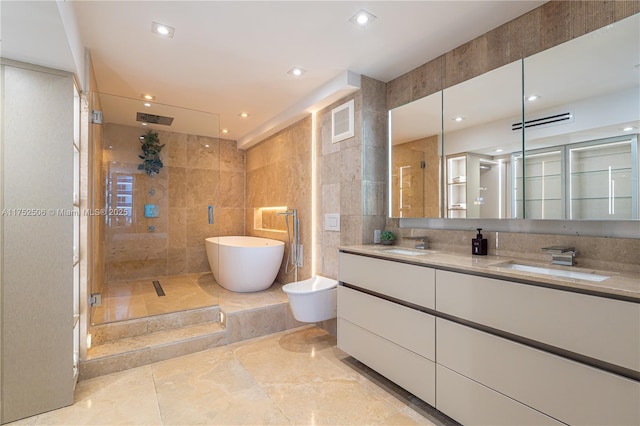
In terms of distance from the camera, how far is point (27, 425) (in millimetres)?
1810

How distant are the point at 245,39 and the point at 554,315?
8.00 feet

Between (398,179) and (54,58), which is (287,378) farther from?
(54,58)

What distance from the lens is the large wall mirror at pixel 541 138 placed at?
5.19ft

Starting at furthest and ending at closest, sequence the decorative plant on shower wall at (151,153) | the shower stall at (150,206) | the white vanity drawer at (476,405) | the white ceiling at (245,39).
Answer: the decorative plant on shower wall at (151,153) → the shower stall at (150,206) → the white ceiling at (245,39) → the white vanity drawer at (476,405)

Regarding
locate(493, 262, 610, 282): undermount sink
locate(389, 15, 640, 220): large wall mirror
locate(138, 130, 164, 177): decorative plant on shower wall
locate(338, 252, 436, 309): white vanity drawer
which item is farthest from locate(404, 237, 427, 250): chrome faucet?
locate(138, 130, 164, 177): decorative plant on shower wall

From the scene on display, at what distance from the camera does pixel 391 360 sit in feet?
6.84

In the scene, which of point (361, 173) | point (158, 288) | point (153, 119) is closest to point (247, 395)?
point (361, 173)

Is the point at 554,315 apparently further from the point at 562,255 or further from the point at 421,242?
the point at 421,242

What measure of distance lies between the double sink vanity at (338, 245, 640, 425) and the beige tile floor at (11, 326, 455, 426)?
0.19m

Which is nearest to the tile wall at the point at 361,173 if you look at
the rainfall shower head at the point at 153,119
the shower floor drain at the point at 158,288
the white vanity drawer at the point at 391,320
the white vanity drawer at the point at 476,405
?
the white vanity drawer at the point at 391,320

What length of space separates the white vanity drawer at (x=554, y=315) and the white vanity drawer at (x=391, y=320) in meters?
0.23

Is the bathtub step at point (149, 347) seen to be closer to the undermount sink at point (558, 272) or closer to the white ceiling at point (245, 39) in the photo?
the white ceiling at point (245, 39)

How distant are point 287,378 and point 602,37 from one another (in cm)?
282

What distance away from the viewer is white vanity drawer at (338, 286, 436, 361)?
1853 mm
